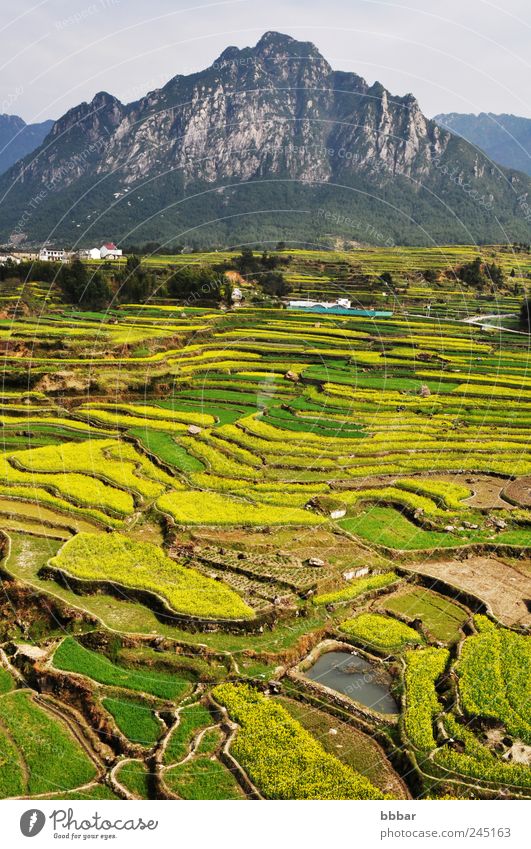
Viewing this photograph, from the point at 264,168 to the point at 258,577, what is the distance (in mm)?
124648

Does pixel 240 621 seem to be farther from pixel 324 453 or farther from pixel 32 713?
pixel 324 453

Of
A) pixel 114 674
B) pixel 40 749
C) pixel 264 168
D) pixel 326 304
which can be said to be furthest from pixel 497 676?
pixel 264 168

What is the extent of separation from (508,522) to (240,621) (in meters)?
13.9

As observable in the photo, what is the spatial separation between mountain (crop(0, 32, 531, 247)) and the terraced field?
251 ft

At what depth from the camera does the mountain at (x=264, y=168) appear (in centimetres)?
12594

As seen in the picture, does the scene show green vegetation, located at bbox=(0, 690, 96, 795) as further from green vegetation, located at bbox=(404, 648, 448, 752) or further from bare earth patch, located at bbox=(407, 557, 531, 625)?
bare earth patch, located at bbox=(407, 557, 531, 625)

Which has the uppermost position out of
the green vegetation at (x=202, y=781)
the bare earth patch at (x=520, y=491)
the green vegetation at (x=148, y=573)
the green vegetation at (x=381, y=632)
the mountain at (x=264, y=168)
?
the mountain at (x=264, y=168)

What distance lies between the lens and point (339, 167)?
477 feet

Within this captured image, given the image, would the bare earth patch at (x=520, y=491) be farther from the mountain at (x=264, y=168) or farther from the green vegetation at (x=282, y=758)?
the mountain at (x=264, y=168)

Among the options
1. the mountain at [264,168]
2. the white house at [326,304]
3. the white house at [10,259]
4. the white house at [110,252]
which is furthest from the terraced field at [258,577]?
the mountain at [264,168]

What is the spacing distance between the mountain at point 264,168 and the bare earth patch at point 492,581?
9712 cm

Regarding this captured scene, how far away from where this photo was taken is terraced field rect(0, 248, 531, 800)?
16859 mm

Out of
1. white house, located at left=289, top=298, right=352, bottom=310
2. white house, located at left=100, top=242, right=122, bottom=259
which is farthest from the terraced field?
white house, located at left=100, top=242, right=122, bottom=259

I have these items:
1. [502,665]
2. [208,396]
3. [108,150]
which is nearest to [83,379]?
[208,396]
